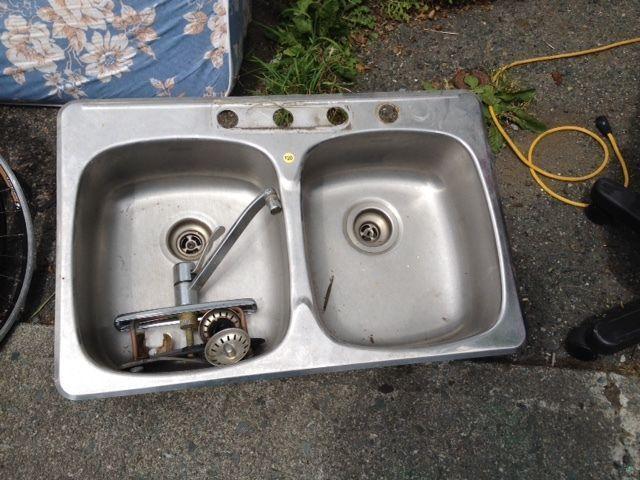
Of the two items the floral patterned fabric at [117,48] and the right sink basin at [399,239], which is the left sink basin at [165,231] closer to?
the right sink basin at [399,239]

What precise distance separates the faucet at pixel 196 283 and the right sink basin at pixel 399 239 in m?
0.15

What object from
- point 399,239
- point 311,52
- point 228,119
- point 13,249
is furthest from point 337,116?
point 13,249

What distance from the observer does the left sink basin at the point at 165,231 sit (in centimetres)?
115

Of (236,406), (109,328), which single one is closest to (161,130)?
(109,328)

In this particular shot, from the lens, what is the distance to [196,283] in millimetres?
1150

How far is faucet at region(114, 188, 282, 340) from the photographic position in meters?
1.10

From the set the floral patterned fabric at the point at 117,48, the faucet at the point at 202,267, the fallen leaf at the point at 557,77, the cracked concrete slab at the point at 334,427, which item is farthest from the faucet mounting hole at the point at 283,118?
the fallen leaf at the point at 557,77

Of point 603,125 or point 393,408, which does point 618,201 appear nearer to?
point 603,125

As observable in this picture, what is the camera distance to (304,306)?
1106mm

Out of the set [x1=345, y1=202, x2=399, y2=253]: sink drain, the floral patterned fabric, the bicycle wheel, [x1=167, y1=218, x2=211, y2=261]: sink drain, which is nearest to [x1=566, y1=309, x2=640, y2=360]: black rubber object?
[x1=345, y1=202, x2=399, y2=253]: sink drain

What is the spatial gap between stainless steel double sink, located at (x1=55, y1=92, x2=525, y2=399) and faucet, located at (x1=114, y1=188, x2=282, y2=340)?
2.5 inches

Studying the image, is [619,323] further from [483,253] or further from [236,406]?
[236,406]

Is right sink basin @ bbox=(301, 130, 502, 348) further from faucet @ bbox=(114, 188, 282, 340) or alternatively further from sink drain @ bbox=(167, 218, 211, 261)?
sink drain @ bbox=(167, 218, 211, 261)

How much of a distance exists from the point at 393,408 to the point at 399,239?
1.73 ft
